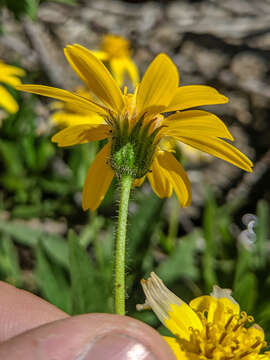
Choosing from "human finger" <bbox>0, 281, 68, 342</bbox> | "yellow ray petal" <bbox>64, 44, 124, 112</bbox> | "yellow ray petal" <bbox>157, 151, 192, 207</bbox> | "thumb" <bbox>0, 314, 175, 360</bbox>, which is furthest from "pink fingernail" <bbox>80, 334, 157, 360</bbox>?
"yellow ray petal" <bbox>64, 44, 124, 112</bbox>

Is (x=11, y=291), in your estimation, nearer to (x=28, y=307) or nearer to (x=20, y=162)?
(x=28, y=307)

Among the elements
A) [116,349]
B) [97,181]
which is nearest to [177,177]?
[97,181]

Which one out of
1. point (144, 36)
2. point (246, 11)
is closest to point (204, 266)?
point (144, 36)

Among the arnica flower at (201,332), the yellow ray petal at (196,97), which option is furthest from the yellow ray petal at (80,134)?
the arnica flower at (201,332)

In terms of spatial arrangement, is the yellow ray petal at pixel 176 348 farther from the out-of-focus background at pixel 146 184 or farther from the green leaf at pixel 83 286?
the green leaf at pixel 83 286

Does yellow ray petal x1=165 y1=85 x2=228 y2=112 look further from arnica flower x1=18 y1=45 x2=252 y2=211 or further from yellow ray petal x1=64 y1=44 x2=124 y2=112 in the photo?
yellow ray petal x1=64 y1=44 x2=124 y2=112
